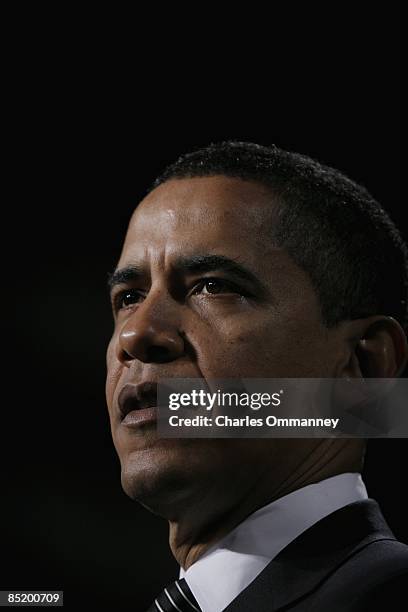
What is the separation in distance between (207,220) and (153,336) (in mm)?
184

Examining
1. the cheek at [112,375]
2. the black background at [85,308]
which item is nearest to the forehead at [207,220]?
the cheek at [112,375]

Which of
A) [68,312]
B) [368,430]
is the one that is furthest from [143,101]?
[368,430]

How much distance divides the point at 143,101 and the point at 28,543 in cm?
95

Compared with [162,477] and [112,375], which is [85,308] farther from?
[162,477]

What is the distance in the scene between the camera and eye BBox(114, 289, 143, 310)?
1254 millimetres

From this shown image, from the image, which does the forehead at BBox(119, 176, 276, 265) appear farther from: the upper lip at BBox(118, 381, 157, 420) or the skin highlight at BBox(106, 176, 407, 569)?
the upper lip at BBox(118, 381, 157, 420)

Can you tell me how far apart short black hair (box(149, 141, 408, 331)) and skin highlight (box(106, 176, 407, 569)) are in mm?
20

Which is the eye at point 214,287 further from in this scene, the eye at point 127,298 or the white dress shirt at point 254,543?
the white dress shirt at point 254,543

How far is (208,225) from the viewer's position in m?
1.16

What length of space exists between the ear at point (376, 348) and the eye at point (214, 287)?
0.17 meters

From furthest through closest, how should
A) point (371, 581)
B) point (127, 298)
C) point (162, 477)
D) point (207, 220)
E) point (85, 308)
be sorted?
point (85, 308)
point (127, 298)
point (207, 220)
point (162, 477)
point (371, 581)

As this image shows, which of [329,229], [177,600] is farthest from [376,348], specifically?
[177,600]

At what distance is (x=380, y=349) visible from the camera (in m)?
1.19

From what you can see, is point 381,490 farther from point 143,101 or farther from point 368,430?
point 143,101
